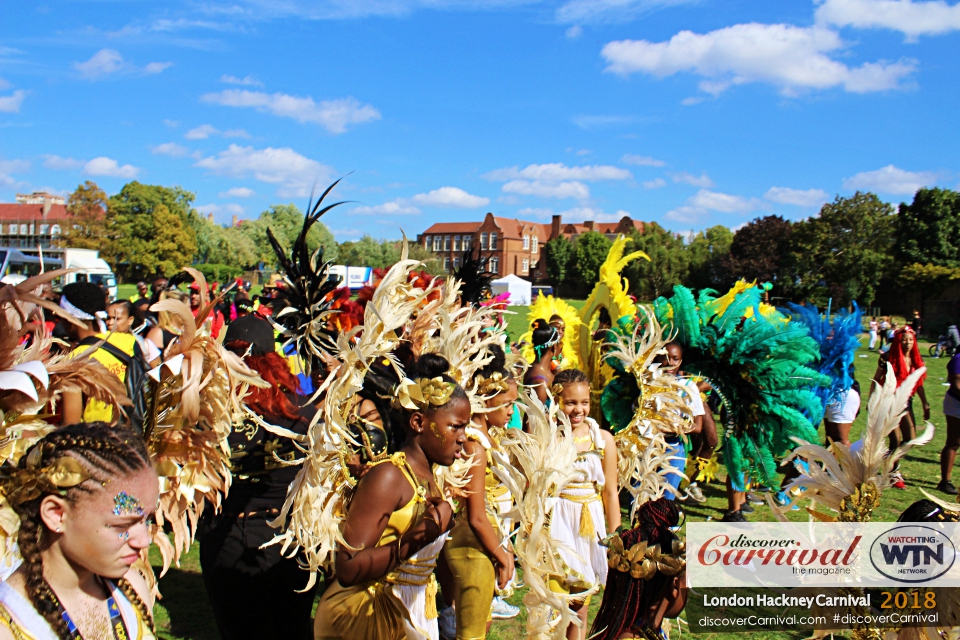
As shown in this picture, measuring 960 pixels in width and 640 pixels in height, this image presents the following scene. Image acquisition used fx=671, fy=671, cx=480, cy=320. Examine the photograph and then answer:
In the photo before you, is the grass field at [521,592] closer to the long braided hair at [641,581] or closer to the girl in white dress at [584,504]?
the girl in white dress at [584,504]

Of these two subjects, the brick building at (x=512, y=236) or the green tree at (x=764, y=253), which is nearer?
the green tree at (x=764, y=253)

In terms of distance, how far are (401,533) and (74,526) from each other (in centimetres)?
142

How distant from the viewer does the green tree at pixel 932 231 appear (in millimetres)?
45188

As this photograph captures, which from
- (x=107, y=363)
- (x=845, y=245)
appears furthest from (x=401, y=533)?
(x=845, y=245)

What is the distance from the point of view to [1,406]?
7.34 feet

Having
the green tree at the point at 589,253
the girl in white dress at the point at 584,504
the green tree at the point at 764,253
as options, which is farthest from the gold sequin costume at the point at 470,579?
the green tree at the point at 589,253

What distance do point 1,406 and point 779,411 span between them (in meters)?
5.91

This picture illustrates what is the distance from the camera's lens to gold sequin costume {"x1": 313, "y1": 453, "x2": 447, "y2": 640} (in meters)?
2.79

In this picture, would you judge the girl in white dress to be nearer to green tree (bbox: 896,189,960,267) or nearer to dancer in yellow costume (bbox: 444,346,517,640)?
dancer in yellow costume (bbox: 444,346,517,640)

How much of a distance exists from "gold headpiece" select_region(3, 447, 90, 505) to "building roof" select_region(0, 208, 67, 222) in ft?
322

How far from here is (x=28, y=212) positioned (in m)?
90.6

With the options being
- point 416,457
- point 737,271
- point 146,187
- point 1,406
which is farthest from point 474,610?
point 146,187

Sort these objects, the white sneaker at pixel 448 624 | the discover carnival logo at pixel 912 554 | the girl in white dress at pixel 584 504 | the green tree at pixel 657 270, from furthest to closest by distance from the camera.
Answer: the green tree at pixel 657 270, the white sneaker at pixel 448 624, the girl in white dress at pixel 584 504, the discover carnival logo at pixel 912 554

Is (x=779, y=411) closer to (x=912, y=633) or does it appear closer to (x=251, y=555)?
(x=912, y=633)
